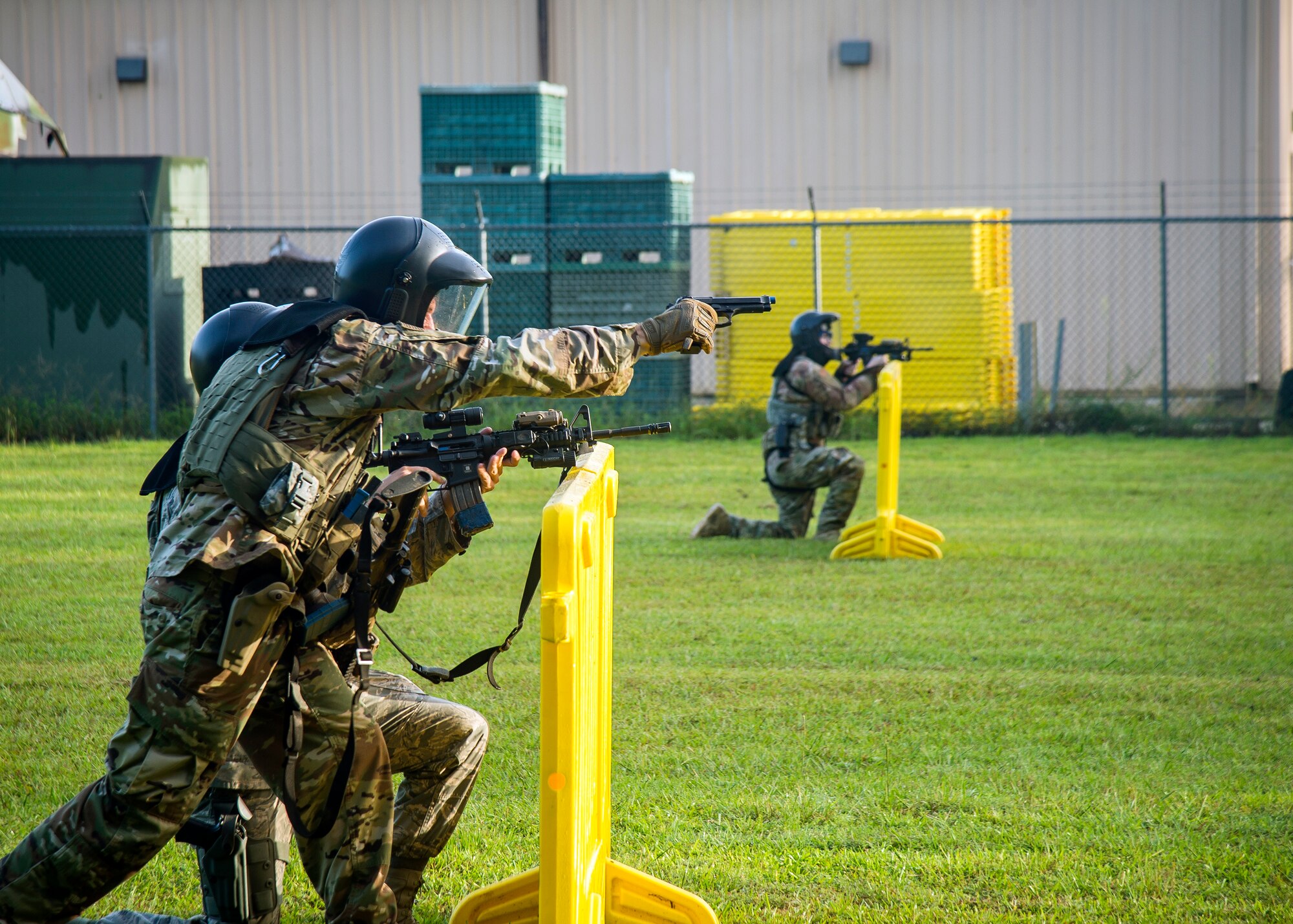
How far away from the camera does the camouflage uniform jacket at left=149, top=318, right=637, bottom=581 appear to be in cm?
336

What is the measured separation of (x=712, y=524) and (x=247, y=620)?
717 centimetres

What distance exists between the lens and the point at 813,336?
10.9 m

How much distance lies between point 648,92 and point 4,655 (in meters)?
14.8

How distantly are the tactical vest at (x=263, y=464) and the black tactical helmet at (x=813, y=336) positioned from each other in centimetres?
776

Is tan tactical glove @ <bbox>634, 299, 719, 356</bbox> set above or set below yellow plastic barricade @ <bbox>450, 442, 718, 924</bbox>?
above

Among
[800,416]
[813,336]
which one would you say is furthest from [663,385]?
[800,416]

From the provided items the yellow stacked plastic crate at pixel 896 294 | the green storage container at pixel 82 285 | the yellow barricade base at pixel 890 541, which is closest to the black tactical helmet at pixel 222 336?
the yellow barricade base at pixel 890 541

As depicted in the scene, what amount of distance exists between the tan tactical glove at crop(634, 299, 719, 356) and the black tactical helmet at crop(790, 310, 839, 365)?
7.07m

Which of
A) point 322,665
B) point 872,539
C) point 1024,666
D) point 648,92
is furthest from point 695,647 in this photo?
point 648,92

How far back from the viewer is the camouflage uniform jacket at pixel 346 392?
3.36 meters

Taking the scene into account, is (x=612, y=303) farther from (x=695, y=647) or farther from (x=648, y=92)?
(x=695, y=647)

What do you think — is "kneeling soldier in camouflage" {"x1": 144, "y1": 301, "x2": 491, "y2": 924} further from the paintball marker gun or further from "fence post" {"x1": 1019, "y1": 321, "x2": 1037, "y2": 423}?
"fence post" {"x1": 1019, "y1": 321, "x2": 1037, "y2": 423}

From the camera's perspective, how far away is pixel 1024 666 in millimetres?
6762

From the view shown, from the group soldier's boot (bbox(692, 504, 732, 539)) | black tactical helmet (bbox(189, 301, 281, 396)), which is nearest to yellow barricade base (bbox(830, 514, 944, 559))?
soldier's boot (bbox(692, 504, 732, 539))
